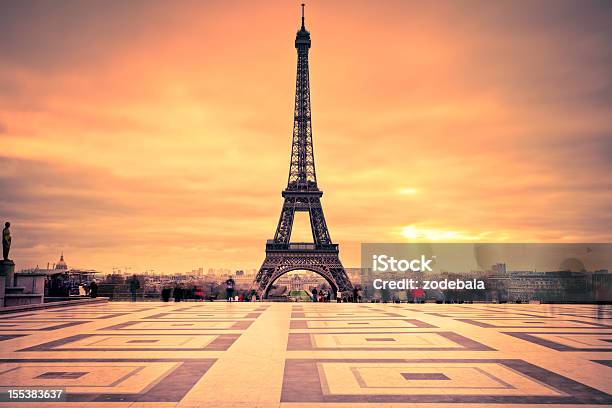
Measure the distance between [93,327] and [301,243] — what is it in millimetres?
51724

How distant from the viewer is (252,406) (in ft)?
27.2

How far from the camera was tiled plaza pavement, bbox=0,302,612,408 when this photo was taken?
352 inches

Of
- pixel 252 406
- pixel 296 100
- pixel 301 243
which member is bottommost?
pixel 252 406

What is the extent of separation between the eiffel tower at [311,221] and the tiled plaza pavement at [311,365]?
46937 mm

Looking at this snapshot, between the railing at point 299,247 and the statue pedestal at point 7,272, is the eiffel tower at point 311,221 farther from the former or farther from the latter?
the statue pedestal at point 7,272

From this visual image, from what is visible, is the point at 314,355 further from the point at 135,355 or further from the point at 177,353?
the point at 135,355

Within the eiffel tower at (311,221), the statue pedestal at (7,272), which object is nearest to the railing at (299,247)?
the eiffel tower at (311,221)

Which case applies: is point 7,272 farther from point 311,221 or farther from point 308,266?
point 311,221

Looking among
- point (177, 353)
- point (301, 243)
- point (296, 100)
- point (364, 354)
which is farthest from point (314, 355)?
point (296, 100)

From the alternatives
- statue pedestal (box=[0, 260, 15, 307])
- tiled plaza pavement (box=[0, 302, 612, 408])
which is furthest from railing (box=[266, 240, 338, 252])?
tiled plaza pavement (box=[0, 302, 612, 408])

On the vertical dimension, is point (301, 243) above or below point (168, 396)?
above

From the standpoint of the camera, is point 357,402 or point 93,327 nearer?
point 357,402

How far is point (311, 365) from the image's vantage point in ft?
38.1

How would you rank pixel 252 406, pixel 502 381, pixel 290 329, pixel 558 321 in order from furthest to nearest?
pixel 558 321 → pixel 290 329 → pixel 502 381 → pixel 252 406
